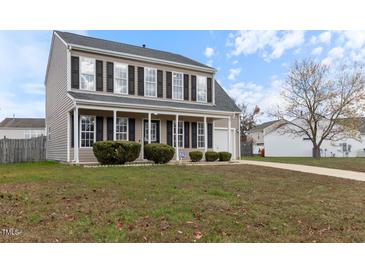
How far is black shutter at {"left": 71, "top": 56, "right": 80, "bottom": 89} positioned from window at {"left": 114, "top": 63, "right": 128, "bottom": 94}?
2058 millimetres

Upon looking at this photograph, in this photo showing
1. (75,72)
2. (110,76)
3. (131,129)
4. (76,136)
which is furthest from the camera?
(131,129)

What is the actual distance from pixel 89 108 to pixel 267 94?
21.5m

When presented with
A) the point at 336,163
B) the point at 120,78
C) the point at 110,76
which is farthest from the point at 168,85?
the point at 336,163

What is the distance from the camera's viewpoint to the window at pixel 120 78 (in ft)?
54.1

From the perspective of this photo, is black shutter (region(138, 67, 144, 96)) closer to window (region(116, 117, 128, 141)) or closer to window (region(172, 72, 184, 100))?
window (region(116, 117, 128, 141))

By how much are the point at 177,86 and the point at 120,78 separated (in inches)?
149

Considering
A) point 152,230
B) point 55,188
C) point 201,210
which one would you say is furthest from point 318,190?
point 55,188

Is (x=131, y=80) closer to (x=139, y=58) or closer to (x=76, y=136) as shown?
(x=139, y=58)

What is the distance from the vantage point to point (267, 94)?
30.5 m

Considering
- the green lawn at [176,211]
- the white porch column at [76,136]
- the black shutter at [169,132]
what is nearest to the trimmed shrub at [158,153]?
the black shutter at [169,132]

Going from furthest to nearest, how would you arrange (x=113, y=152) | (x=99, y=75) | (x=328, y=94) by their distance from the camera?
(x=328, y=94) → (x=99, y=75) → (x=113, y=152)

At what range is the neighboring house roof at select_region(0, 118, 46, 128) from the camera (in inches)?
1742

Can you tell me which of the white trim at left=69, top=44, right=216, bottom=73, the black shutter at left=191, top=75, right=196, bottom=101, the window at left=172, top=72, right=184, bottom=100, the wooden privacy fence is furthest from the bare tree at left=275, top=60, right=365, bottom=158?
the wooden privacy fence

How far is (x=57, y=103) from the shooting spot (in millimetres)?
17438
